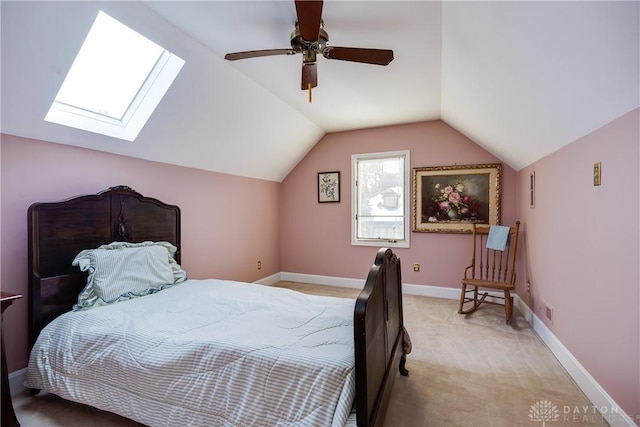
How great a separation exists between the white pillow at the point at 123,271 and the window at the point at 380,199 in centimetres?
279

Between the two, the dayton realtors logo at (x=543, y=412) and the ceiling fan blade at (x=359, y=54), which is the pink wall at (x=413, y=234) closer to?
the dayton realtors logo at (x=543, y=412)

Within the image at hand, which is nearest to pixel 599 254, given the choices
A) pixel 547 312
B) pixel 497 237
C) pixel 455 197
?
pixel 547 312

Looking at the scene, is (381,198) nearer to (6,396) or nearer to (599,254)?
(599,254)

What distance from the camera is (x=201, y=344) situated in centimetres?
149

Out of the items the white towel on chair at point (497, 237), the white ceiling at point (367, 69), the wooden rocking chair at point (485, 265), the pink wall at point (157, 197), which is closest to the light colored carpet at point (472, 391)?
the wooden rocking chair at point (485, 265)

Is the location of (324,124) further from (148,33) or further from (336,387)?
(336,387)

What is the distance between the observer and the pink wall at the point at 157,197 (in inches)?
80.0

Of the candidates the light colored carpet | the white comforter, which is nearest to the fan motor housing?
the white comforter

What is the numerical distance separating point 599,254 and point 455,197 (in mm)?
2318

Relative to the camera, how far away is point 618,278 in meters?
1.64

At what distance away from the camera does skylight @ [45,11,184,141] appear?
2256 mm

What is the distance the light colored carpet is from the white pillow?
0.65 meters

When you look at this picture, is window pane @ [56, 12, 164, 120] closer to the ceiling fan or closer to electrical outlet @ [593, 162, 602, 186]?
the ceiling fan

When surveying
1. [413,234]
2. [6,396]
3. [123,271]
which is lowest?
[6,396]
